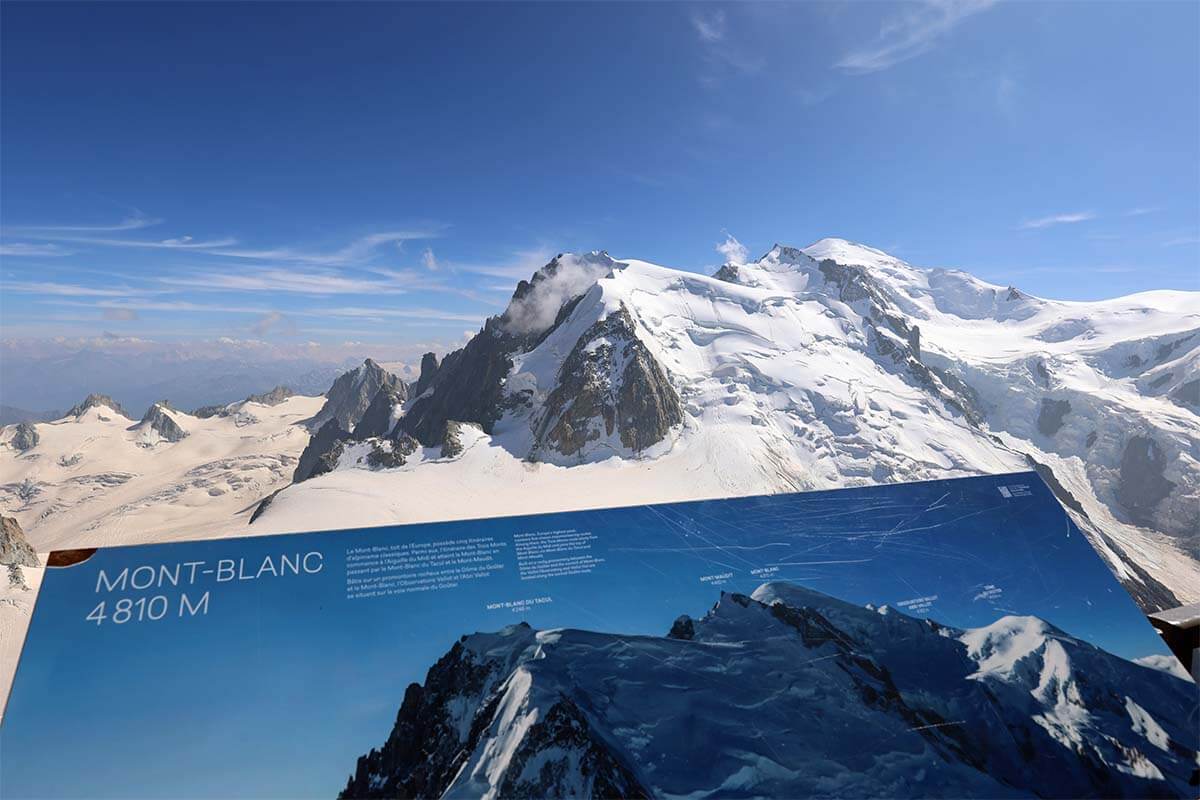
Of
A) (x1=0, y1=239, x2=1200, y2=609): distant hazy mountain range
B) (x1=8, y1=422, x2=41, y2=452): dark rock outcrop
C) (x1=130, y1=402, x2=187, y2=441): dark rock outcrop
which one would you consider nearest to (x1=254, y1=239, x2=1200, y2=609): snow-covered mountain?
(x1=0, y1=239, x2=1200, y2=609): distant hazy mountain range

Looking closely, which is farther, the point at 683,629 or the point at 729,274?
the point at 729,274

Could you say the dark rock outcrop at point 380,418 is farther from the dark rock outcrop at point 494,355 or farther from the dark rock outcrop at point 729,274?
the dark rock outcrop at point 729,274

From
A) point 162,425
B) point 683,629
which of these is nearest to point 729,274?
point 683,629

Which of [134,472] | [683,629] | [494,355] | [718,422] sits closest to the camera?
[683,629]

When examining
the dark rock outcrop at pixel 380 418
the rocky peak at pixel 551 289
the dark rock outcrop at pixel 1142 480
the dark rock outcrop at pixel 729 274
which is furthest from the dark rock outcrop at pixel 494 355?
the dark rock outcrop at pixel 1142 480

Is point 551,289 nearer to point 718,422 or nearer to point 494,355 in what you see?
point 494,355

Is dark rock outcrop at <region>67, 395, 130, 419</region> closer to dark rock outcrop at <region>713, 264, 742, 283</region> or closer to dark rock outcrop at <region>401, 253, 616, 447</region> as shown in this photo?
dark rock outcrop at <region>401, 253, 616, 447</region>

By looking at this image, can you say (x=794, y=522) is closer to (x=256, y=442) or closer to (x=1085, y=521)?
(x=1085, y=521)
